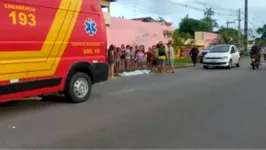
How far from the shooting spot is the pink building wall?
2959 cm

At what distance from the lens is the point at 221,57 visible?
23.6 metres

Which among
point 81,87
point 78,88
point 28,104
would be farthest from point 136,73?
point 28,104

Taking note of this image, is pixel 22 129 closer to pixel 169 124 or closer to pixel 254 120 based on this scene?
pixel 169 124

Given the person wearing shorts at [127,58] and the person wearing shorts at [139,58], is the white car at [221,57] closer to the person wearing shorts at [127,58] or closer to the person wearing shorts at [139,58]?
the person wearing shorts at [139,58]

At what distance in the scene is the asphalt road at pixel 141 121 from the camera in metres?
6.01

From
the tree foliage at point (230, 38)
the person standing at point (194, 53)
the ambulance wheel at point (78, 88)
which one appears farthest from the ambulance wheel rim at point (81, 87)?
the tree foliage at point (230, 38)

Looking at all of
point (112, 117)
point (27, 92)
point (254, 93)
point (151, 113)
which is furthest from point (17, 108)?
point (254, 93)

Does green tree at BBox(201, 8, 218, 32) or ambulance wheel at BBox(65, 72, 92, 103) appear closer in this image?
ambulance wheel at BBox(65, 72, 92, 103)

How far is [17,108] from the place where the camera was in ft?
30.0

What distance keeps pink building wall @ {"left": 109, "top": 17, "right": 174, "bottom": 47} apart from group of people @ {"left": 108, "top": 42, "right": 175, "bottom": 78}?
6.81 metres

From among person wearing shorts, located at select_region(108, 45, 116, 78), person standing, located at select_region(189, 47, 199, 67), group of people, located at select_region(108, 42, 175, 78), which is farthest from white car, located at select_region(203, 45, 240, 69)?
person wearing shorts, located at select_region(108, 45, 116, 78)

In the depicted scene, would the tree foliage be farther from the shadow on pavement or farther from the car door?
the shadow on pavement

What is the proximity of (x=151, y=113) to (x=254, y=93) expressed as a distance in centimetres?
460

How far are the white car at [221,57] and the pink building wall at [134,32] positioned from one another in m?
7.76
